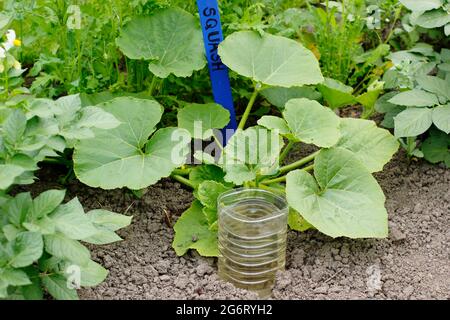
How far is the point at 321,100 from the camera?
110 inches

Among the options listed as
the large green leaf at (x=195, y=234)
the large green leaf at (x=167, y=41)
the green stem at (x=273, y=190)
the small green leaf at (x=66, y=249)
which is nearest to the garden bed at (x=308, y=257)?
the large green leaf at (x=195, y=234)

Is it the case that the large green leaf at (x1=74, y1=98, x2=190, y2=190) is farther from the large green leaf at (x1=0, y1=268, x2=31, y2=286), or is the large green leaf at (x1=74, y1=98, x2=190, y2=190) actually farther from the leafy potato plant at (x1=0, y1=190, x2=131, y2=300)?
the large green leaf at (x1=0, y1=268, x2=31, y2=286)

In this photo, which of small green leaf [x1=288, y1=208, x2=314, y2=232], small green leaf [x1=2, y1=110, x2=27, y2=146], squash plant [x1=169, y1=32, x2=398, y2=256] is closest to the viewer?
small green leaf [x1=2, y1=110, x2=27, y2=146]

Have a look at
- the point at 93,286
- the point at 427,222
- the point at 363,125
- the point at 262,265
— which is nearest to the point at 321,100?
the point at 363,125

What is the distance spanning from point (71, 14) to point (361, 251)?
4.08 feet

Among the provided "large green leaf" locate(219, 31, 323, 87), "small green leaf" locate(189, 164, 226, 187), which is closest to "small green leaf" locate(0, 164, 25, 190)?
"small green leaf" locate(189, 164, 226, 187)

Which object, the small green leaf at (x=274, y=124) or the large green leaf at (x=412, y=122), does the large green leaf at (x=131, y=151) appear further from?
the large green leaf at (x=412, y=122)

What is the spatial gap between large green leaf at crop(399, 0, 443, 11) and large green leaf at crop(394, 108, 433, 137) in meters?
0.36

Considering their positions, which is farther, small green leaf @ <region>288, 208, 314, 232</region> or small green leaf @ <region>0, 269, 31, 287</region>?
small green leaf @ <region>288, 208, 314, 232</region>

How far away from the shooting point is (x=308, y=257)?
2314 millimetres

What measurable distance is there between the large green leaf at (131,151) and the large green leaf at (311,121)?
14.2 inches

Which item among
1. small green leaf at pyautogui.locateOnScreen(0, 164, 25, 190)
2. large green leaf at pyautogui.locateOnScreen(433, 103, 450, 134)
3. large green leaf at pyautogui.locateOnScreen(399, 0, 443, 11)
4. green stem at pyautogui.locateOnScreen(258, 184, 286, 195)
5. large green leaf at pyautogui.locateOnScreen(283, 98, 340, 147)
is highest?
small green leaf at pyautogui.locateOnScreen(0, 164, 25, 190)

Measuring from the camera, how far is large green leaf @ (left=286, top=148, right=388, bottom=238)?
2.22 meters
